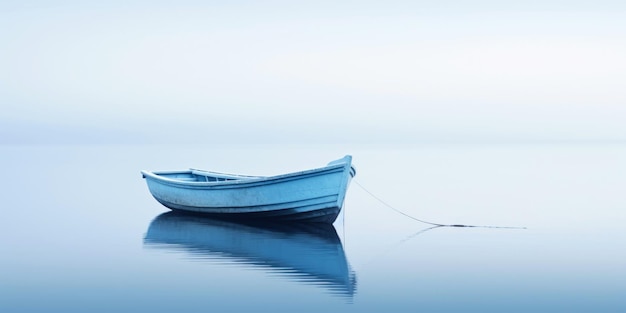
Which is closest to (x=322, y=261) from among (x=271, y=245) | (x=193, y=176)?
(x=271, y=245)

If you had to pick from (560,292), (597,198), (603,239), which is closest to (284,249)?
(560,292)

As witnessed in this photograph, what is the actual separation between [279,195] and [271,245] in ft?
7.14

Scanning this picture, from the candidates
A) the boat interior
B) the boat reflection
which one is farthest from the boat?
the boat interior

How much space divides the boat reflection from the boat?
35 cm

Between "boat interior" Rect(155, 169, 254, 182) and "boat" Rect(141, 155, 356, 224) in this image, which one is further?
"boat interior" Rect(155, 169, 254, 182)

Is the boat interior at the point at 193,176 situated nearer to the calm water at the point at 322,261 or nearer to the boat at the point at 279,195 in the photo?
the calm water at the point at 322,261

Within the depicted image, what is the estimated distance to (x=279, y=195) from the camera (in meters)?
18.2

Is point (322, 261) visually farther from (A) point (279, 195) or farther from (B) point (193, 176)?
(B) point (193, 176)

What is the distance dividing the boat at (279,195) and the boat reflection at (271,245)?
0.35 metres

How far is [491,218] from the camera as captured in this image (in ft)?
74.5

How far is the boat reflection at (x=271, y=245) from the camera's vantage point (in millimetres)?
13242

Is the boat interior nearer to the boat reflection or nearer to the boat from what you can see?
the boat reflection

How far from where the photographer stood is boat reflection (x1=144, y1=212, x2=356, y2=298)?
1324cm

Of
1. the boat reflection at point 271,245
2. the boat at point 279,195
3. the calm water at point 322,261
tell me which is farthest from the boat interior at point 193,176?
the boat at point 279,195
